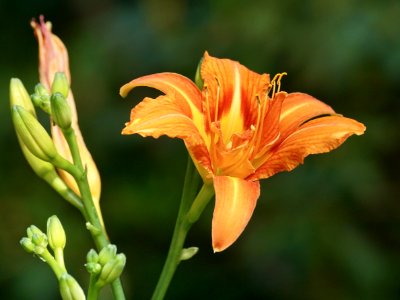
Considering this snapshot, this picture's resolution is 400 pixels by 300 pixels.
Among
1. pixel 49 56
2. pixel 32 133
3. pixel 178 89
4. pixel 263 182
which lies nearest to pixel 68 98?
pixel 49 56

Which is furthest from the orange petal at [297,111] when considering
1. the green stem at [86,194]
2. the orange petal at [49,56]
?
the orange petal at [49,56]

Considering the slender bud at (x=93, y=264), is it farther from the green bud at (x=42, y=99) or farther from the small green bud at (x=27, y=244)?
the green bud at (x=42, y=99)

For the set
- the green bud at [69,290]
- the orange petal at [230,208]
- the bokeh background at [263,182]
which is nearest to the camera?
the orange petal at [230,208]

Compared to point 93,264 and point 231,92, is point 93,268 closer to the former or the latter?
point 93,264

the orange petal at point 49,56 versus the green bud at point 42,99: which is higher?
the orange petal at point 49,56

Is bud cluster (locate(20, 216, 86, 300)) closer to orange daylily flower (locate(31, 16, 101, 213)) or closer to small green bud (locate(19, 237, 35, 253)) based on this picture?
small green bud (locate(19, 237, 35, 253))

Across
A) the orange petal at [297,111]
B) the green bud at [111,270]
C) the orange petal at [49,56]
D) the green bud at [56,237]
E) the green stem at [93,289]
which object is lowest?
the green stem at [93,289]

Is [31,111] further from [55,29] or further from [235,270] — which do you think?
[55,29]
